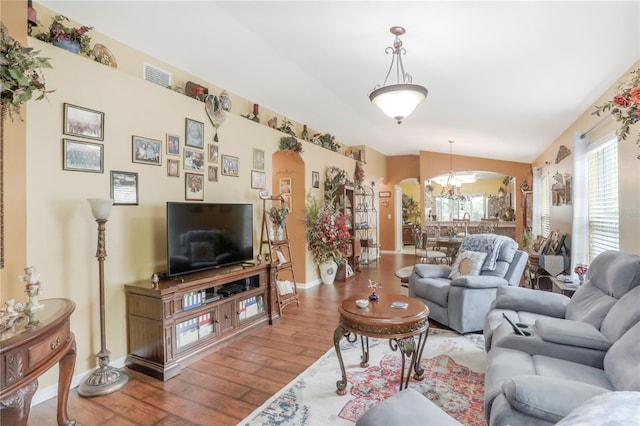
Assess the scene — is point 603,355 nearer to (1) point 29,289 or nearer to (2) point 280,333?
(2) point 280,333

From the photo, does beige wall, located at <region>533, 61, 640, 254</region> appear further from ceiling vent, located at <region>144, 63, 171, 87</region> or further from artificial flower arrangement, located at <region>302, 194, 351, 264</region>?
ceiling vent, located at <region>144, 63, 171, 87</region>

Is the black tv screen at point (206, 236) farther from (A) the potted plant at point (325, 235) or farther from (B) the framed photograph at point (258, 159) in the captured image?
(A) the potted plant at point (325, 235)

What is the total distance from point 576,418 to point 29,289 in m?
2.48

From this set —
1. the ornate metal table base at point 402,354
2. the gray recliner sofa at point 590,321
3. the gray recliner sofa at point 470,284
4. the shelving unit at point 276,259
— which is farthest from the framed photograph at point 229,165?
the gray recliner sofa at point 590,321

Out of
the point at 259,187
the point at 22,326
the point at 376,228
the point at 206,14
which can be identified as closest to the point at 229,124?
the point at 259,187

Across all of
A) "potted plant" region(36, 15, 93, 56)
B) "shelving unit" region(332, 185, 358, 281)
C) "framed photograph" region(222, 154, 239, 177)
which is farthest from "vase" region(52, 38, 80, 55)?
"shelving unit" region(332, 185, 358, 281)

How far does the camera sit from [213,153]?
396 centimetres

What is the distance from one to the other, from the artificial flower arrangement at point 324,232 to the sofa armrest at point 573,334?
3.92 meters

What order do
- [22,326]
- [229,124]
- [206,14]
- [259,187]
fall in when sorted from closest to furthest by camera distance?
[22,326] < [206,14] < [229,124] < [259,187]

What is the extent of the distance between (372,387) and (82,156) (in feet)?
9.80

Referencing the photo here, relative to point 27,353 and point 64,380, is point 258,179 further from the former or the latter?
point 27,353

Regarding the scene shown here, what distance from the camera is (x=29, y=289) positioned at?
1815mm

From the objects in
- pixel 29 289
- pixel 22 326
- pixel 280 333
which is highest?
pixel 29 289

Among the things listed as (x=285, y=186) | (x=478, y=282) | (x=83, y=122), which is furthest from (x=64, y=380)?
(x=285, y=186)
